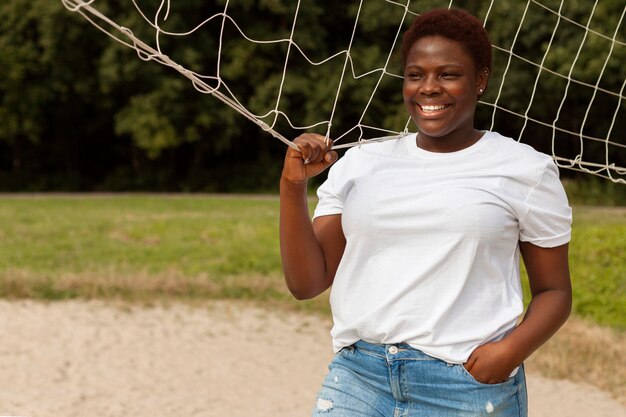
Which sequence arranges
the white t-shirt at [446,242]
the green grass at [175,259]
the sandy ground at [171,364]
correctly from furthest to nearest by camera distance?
the green grass at [175,259]
the sandy ground at [171,364]
the white t-shirt at [446,242]

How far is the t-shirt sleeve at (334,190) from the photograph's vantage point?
1925mm

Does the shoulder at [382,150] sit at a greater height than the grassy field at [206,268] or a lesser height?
greater

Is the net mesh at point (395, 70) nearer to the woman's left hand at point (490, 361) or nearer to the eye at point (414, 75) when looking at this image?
the eye at point (414, 75)

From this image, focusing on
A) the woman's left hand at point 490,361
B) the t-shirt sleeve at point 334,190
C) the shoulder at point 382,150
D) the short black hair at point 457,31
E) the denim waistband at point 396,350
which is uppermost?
the short black hair at point 457,31

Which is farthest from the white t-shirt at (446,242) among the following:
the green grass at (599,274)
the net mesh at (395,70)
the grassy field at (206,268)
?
the net mesh at (395,70)

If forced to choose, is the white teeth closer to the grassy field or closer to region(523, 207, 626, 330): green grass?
the grassy field

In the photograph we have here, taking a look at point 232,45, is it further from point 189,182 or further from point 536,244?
point 536,244

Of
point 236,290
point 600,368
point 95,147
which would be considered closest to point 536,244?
point 600,368

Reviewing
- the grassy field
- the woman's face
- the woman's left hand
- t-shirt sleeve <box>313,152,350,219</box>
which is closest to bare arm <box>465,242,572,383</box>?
the woman's left hand

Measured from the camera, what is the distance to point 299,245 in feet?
6.28

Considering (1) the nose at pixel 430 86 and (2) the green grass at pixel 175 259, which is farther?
(2) the green grass at pixel 175 259

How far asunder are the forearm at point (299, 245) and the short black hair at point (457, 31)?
36 cm

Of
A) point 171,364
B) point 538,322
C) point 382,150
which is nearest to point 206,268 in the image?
point 171,364

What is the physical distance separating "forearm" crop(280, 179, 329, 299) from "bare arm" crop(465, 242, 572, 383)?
1.20 feet
